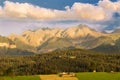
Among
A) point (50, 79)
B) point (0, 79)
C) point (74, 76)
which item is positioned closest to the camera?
point (0, 79)

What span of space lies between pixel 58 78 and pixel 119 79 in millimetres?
29532

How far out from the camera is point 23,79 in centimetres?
14638

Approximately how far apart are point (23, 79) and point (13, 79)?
4590 mm

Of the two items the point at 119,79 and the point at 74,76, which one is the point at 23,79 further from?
the point at 119,79

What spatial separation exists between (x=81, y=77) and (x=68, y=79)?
9.52 m

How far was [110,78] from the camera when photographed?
149000mm

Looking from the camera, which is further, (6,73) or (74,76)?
(6,73)

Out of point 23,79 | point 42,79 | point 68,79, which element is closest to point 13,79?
point 23,79

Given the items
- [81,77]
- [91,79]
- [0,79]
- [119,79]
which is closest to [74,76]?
[81,77]

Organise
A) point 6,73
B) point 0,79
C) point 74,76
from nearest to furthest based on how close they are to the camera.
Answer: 1. point 0,79
2. point 74,76
3. point 6,73

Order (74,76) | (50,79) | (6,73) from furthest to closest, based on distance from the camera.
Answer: (6,73) → (74,76) → (50,79)

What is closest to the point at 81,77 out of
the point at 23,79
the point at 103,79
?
the point at 103,79

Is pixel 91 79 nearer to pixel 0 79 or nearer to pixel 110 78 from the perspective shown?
pixel 110 78

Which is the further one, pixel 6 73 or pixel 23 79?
pixel 6 73
